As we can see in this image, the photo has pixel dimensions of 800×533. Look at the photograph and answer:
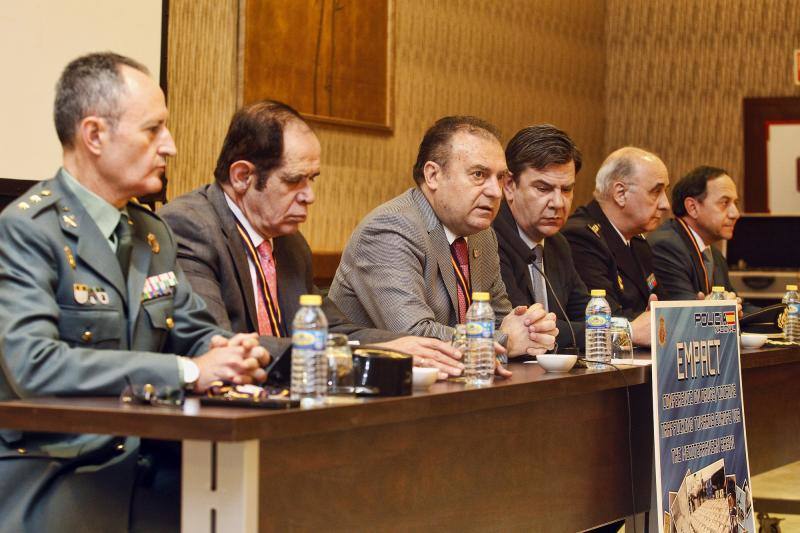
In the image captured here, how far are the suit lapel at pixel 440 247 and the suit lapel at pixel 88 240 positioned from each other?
1359 millimetres

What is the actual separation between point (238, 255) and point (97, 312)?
722 mm

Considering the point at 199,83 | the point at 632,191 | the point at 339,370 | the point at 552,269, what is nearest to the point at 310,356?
the point at 339,370

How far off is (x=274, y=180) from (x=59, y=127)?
0.75 metres

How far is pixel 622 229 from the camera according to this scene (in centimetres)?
500

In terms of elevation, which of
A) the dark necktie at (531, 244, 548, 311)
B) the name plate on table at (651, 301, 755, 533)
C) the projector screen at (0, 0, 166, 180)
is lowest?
the name plate on table at (651, 301, 755, 533)

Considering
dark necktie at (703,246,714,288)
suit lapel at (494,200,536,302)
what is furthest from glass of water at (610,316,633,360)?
dark necktie at (703,246,714,288)

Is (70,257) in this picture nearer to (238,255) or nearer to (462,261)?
(238,255)

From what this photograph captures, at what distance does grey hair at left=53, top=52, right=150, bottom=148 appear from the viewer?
2332mm

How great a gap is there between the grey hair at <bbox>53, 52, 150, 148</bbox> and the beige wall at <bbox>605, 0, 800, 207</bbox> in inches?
265

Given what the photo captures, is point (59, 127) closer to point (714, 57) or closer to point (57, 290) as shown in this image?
point (57, 290)

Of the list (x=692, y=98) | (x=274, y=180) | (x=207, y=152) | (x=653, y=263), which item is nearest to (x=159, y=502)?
(x=274, y=180)

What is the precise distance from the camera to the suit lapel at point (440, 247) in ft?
11.4

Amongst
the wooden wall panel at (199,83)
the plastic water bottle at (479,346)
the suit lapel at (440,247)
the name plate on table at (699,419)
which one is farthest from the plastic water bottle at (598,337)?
the wooden wall panel at (199,83)

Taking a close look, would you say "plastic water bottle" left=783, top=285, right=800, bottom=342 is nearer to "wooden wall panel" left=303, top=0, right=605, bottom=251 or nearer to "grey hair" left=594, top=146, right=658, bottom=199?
"grey hair" left=594, top=146, right=658, bottom=199
